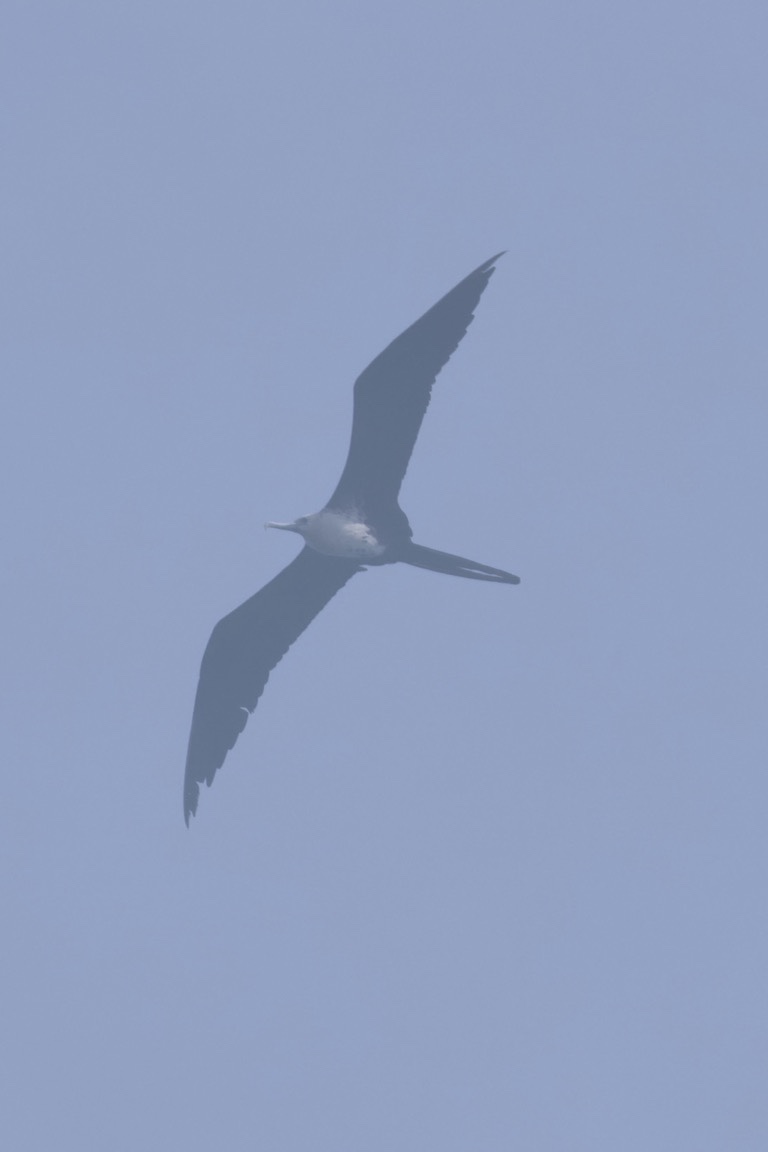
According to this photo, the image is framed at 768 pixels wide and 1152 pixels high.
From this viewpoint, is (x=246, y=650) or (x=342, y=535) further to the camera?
(x=246, y=650)

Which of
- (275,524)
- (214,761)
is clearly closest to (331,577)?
(275,524)

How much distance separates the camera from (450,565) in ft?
61.5

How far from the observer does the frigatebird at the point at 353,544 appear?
1803 centimetres

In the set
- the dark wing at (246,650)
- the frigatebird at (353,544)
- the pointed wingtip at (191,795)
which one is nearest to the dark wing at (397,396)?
the frigatebird at (353,544)

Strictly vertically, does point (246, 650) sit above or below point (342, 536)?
below

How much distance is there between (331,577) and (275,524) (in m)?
0.89

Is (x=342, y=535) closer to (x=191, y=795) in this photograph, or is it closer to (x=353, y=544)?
(x=353, y=544)

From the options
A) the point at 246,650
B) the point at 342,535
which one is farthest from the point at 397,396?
the point at 246,650

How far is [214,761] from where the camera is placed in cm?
2062

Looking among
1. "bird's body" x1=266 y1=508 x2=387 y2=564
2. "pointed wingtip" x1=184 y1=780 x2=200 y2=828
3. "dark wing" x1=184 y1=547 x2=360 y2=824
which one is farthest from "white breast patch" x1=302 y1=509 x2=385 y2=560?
"pointed wingtip" x1=184 y1=780 x2=200 y2=828

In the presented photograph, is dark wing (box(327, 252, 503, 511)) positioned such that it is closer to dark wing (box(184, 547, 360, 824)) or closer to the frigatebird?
the frigatebird

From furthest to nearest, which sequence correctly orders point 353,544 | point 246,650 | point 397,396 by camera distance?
point 246,650, point 353,544, point 397,396

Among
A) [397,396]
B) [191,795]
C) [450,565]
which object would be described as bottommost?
[191,795]

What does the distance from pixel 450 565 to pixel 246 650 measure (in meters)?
2.81
